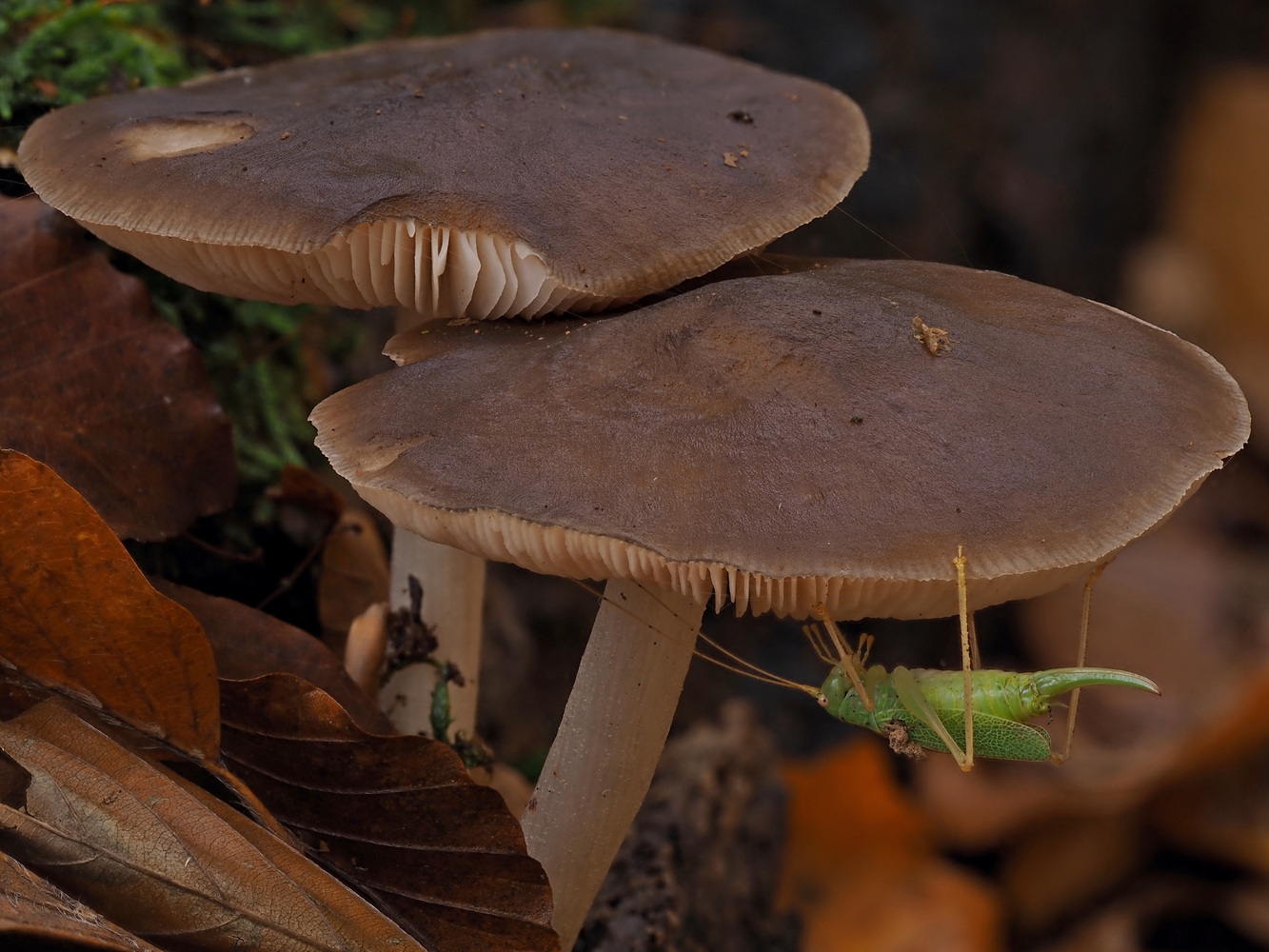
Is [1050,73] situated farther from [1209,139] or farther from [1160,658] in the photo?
[1160,658]

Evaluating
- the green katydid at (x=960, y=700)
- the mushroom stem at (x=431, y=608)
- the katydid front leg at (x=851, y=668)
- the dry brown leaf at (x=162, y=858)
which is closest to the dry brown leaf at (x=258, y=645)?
the mushroom stem at (x=431, y=608)

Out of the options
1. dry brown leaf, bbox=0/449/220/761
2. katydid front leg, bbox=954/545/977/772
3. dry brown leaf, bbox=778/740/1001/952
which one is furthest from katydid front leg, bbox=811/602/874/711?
dry brown leaf, bbox=778/740/1001/952

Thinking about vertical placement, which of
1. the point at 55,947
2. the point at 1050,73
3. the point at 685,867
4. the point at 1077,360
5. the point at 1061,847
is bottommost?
the point at 1061,847

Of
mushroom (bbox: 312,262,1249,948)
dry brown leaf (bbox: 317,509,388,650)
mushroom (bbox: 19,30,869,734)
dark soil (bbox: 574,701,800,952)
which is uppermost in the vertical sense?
mushroom (bbox: 19,30,869,734)

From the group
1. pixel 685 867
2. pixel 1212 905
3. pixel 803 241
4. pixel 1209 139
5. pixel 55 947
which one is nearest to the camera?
pixel 55 947

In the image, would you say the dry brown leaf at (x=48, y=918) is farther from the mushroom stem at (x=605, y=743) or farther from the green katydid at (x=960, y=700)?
the green katydid at (x=960, y=700)

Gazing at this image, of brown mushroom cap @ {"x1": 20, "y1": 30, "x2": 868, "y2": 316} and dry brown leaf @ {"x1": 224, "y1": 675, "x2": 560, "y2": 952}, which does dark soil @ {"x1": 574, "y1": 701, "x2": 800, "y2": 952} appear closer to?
dry brown leaf @ {"x1": 224, "y1": 675, "x2": 560, "y2": 952}

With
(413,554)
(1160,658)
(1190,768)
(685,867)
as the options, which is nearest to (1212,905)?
(1190,768)
